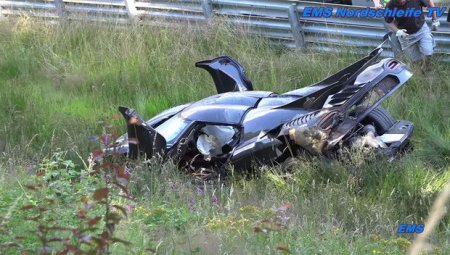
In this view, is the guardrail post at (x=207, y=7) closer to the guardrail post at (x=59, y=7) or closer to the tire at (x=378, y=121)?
the guardrail post at (x=59, y=7)

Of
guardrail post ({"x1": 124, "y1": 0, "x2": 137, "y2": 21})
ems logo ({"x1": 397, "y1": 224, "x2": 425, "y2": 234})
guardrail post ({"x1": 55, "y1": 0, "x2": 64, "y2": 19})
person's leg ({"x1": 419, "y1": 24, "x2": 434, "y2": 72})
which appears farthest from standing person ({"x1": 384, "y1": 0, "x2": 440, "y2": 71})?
guardrail post ({"x1": 55, "y1": 0, "x2": 64, "y2": 19})

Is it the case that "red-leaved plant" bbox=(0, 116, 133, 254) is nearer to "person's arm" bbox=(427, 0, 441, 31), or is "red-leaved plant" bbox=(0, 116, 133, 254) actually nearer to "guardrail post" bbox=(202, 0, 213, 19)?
"person's arm" bbox=(427, 0, 441, 31)

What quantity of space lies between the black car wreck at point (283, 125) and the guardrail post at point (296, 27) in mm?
4380

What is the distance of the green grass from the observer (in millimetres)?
4605

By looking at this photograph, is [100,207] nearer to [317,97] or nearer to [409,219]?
[409,219]

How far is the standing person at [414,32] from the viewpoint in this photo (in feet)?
35.0

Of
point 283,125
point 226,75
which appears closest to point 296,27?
point 226,75

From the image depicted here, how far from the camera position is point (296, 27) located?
12000 millimetres

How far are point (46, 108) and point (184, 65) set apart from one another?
2.23m

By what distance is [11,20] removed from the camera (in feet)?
45.8

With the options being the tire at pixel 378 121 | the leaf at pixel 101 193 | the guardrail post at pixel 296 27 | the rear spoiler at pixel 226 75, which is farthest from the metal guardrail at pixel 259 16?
the leaf at pixel 101 193

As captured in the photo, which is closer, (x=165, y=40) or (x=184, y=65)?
(x=184, y=65)

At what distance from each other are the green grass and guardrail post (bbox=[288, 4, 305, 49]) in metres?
0.26

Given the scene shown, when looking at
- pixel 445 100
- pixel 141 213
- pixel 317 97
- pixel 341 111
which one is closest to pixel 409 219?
pixel 341 111
